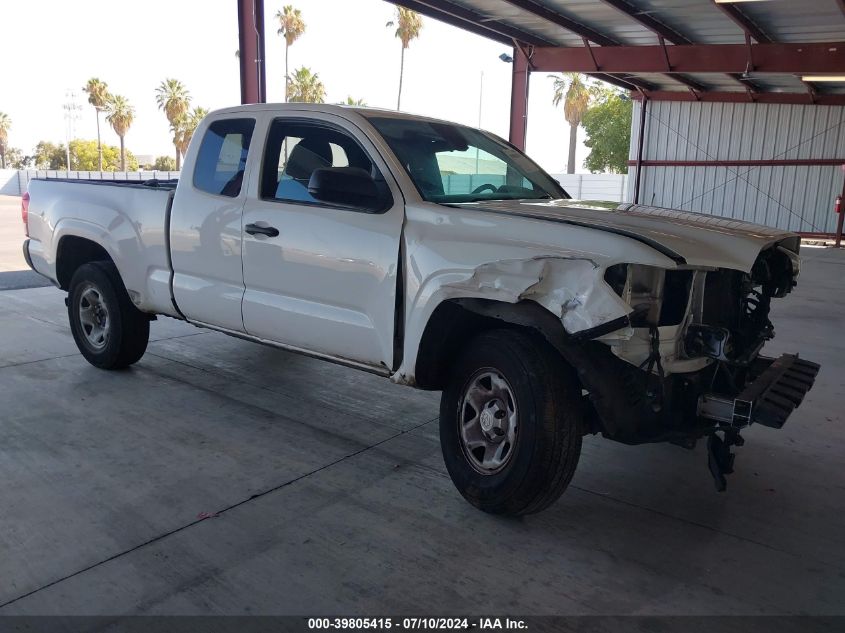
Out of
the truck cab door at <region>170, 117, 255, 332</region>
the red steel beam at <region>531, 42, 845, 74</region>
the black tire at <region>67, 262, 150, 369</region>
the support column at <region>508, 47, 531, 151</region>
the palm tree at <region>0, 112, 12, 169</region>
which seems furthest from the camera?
the palm tree at <region>0, 112, 12, 169</region>

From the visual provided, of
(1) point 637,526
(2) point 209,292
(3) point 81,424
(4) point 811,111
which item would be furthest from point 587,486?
(4) point 811,111

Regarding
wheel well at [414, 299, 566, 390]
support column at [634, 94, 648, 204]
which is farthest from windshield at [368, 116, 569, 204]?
support column at [634, 94, 648, 204]

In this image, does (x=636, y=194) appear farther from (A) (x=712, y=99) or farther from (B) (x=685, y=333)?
(B) (x=685, y=333)

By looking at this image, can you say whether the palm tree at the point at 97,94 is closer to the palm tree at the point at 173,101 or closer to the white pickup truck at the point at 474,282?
the palm tree at the point at 173,101

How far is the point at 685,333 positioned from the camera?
3.20m

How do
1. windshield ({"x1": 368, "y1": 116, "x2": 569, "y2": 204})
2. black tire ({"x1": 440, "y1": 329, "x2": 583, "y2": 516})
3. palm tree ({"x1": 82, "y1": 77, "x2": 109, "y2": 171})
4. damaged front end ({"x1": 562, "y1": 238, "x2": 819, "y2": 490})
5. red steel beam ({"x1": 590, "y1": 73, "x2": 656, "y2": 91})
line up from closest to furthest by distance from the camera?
damaged front end ({"x1": 562, "y1": 238, "x2": 819, "y2": 490}), black tire ({"x1": 440, "y1": 329, "x2": 583, "y2": 516}), windshield ({"x1": 368, "y1": 116, "x2": 569, "y2": 204}), red steel beam ({"x1": 590, "y1": 73, "x2": 656, "y2": 91}), palm tree ({"x1": 82, "y1": 77, "x2": 109, "y2": 171})

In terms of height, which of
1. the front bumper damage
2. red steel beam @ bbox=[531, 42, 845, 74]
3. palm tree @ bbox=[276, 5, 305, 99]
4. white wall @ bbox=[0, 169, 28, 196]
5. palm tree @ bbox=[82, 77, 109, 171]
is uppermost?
palm tree @ bbox=[276, 5, 305, 99]

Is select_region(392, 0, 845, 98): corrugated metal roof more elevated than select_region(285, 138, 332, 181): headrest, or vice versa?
select_region(392, 0, 845, 98): corrugated metal roof

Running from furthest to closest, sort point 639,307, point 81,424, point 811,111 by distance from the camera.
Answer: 1. point 811,111
2. point 81,424
3. point 639,307

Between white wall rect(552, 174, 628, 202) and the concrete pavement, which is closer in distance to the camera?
the concrete pavement

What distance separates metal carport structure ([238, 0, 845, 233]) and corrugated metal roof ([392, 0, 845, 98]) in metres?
0.02

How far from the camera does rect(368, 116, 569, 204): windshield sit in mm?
4012

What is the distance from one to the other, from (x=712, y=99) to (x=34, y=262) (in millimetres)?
23096

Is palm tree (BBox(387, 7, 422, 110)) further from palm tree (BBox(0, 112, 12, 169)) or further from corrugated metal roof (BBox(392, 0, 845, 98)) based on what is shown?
palm tree (BBox(0, 112, 12, 169))
